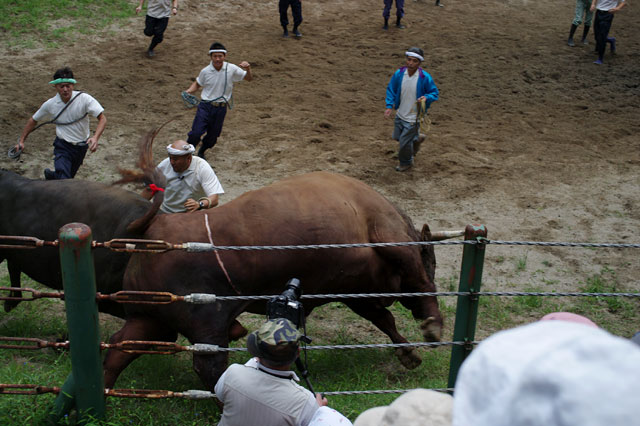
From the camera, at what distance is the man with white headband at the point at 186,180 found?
6047 millimetres

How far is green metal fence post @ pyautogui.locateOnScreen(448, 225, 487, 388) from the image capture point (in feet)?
11.2

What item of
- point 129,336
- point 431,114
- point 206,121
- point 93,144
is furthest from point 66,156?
point 431,114

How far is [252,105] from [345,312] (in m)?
5.82

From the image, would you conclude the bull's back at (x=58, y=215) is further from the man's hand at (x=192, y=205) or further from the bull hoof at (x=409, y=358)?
the bull hoof at (x=409, y=358)

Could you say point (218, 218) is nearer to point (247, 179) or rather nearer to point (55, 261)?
point (55, 261)

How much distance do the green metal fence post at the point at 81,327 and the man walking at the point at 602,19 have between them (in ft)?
40.5

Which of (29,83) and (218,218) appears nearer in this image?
(218,218)

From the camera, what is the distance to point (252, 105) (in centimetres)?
1130

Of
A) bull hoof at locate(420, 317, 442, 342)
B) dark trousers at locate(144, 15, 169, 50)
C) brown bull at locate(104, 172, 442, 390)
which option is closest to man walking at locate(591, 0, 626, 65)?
dark trousers at locate(144, 15, 169, 50)

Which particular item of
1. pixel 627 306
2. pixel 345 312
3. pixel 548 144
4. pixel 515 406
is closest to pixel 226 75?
pixel 345 312

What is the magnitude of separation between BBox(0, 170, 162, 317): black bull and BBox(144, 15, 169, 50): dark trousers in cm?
765

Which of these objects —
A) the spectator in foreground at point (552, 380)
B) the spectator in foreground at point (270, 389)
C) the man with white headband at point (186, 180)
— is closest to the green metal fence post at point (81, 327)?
the spectator in foreground at point (270, 389)

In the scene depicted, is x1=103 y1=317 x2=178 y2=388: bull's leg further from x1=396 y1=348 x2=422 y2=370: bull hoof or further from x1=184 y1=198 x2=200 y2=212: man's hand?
x1=396 y1=348 x2=422 y2=370: bull hoof

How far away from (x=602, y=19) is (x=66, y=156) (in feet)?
34.2
